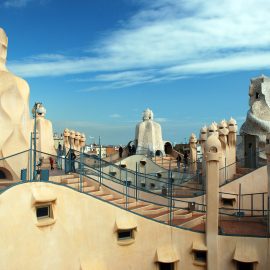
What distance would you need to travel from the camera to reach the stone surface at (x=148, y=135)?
30.7m

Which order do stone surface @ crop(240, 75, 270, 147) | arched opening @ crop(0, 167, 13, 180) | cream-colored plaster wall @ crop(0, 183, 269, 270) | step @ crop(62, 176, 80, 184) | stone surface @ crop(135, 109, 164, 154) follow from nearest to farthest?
cream-colored plaster wall @ crop(0, 183, 269, 270), step @ crop(62, 176, 80, 184), arched opening @ crop(0, 167, 13, 180), stone surface @ crop(240, 75, 270, 147), stone surface @ crop(135, 109, 164, 154)

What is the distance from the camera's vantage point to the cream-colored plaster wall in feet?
30.4

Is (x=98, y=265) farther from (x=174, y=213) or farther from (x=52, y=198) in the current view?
(x=174, y=213)

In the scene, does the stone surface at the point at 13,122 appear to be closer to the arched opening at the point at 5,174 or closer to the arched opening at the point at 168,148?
the arched opening at the point at 5,174

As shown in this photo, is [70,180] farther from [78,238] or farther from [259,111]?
[259,111]

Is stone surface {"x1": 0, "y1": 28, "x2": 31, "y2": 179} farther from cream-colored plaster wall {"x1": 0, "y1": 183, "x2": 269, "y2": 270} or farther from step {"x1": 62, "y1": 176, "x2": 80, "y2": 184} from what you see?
cream-colored plaster wall {"x1": 0, "y1": 183, "x2": 269, "y2": 270}

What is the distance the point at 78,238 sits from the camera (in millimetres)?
10633

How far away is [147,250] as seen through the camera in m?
11.9

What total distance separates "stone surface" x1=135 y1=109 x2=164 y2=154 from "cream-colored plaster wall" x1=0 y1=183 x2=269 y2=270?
18.4 metres

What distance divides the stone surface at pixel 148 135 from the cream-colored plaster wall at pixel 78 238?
18422 millimetres

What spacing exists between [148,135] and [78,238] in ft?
68.5

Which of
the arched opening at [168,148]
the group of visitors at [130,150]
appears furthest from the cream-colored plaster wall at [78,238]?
the arched opening at [168,148]

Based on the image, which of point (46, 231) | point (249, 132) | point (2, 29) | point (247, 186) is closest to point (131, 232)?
point (46, 231)

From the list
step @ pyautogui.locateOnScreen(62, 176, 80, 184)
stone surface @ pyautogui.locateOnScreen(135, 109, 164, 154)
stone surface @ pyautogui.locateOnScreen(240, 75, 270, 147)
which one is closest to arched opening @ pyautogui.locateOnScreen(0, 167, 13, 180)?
step @ pyautogui.locateOnScreen(62, 176, 80, 184)
